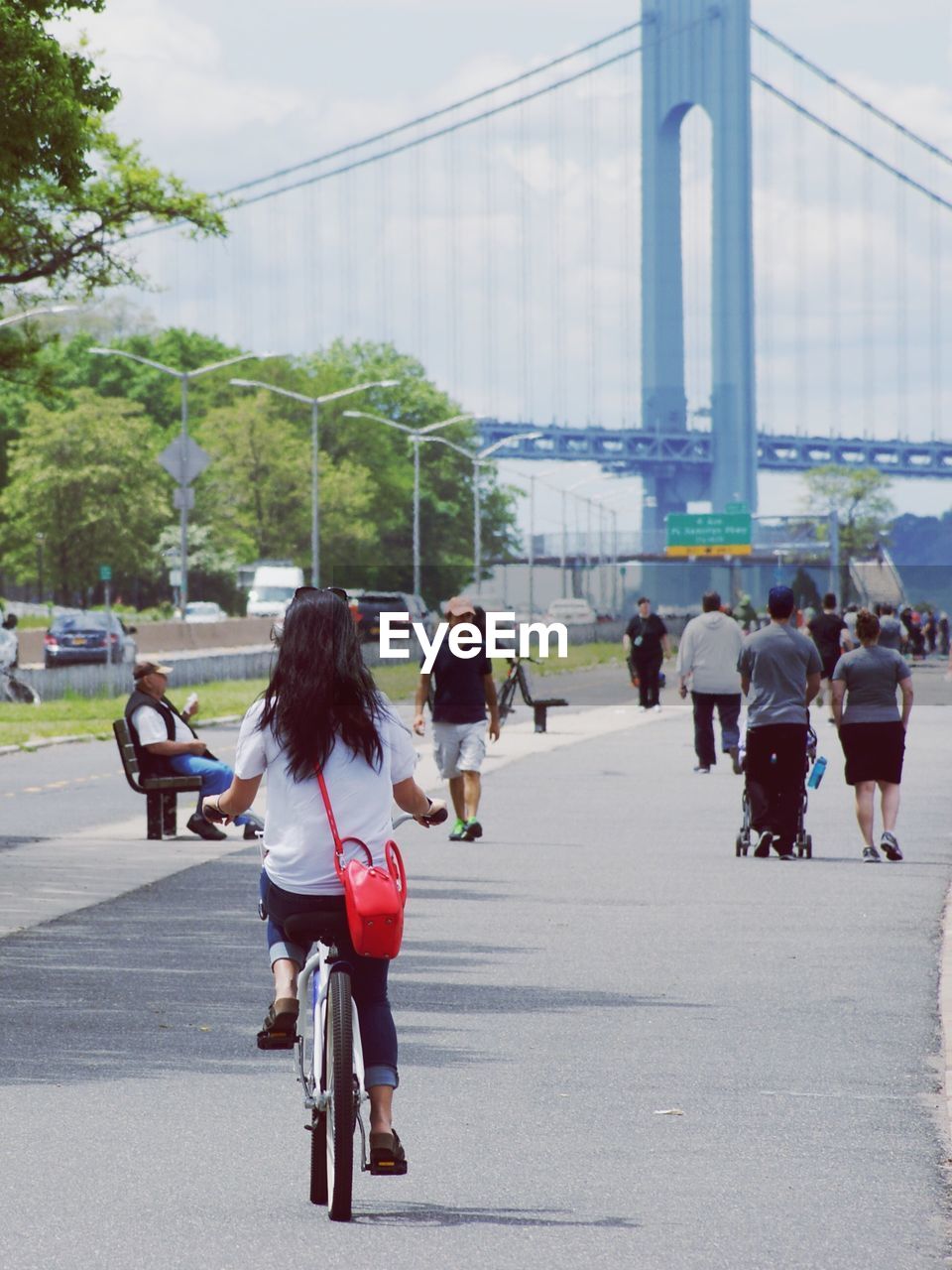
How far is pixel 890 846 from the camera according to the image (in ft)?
52.3

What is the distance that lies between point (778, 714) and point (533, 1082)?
808 cm

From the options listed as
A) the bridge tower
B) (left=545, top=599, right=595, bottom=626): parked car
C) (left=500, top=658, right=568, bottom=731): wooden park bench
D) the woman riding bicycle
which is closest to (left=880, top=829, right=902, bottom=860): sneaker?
the woman riding bicycle

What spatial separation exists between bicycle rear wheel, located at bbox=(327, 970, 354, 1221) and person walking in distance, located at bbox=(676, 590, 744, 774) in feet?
55.6

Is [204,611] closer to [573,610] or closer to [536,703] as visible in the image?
[573,610]

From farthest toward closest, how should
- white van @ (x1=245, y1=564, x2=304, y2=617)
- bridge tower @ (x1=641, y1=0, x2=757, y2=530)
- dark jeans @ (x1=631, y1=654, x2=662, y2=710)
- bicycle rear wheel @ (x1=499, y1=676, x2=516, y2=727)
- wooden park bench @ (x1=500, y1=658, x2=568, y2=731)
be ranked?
bridge tower @ (x1=641, y1=0, x2=757, y2=530), white van @ (x1=245, y1=564, x2=304, y2=617), dark jeans @ (x1=631, y1=654, x2=662, y2=710), bicycle rear wheel @ (x1=499, y1=676, x2=516, y2=727), wooden park bench @ (x1=500, y1=658, x2=568, y2=731)

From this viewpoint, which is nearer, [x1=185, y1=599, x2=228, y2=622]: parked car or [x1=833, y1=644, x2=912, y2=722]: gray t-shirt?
[x1=833, y1=644, x2=912, y2=722]: gray t-shirt

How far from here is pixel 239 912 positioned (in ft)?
42.0

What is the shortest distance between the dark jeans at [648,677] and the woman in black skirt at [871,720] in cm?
2241

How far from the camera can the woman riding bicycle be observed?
19.6ft

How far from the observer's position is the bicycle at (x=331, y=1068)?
570cm

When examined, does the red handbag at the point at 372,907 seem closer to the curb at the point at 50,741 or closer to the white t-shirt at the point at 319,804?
the white t-shirt at the point at 319,804

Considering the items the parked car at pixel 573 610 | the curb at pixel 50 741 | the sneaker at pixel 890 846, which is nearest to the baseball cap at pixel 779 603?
the sneaker at pixel 890 846

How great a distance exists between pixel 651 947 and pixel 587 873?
11.6 ft

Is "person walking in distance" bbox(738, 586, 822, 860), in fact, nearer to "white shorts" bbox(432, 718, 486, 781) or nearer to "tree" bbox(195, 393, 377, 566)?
"white shorts" bbox(432, 718, 486, 781)
